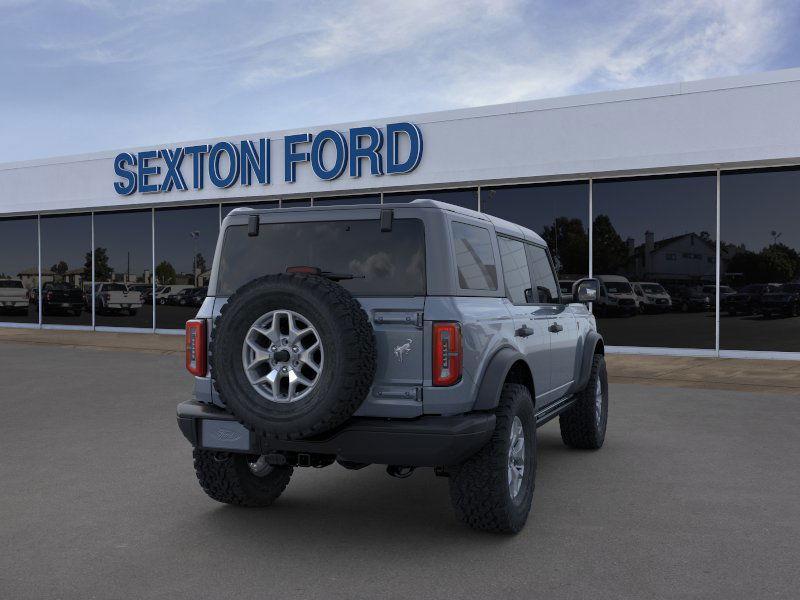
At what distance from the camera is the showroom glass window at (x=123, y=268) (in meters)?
22.2

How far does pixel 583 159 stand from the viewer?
15.6 meters

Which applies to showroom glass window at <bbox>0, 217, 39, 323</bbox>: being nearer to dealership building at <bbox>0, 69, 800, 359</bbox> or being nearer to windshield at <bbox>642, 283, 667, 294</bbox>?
dealership building at <bbox>0, 69, 800, 359</bbox>

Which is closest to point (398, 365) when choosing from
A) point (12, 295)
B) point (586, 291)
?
Answer: point (586, 291)

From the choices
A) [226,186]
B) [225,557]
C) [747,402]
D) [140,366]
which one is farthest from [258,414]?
[226,186]

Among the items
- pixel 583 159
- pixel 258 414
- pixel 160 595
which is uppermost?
pixel 583 159

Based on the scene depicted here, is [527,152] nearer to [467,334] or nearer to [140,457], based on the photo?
[140,457]

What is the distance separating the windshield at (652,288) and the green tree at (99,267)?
1459 cm

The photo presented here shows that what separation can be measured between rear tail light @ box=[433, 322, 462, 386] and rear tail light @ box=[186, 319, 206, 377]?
141 centimetres

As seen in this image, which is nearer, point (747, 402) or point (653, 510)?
point (653, 510)

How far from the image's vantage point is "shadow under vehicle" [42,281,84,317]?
77.7ft

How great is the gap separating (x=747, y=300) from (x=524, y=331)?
1116 centimetres

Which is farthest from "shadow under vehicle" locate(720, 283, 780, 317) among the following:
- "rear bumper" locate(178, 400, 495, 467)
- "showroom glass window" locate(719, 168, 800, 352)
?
"rear bumper" locate(178, 400, 495, 467)

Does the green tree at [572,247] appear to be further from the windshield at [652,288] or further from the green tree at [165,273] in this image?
the green tree at [165,273]

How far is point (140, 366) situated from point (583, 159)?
8953 mm
